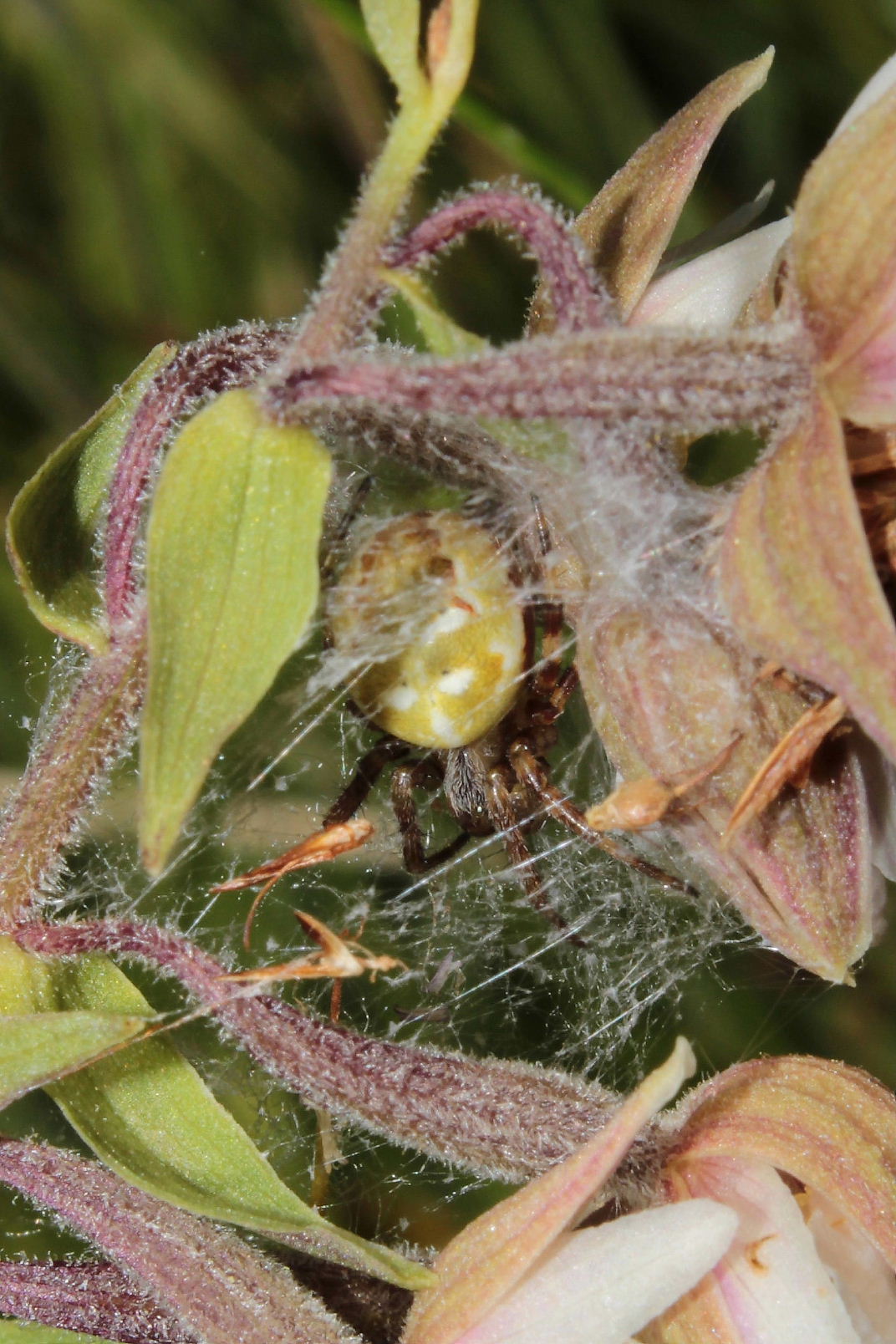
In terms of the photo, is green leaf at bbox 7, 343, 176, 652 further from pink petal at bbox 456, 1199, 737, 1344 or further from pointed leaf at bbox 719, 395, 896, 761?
pink petal at bbox 456, 1199, 737, 1344

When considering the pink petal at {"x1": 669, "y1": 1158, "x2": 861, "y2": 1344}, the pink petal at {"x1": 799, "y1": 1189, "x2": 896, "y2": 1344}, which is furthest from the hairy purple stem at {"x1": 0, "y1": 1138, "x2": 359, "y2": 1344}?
the pink petal at {"x1": 799, "y1": 1189, "x2": 896, "y2": 1344}

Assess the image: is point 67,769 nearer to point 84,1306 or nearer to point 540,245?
point 84,1306

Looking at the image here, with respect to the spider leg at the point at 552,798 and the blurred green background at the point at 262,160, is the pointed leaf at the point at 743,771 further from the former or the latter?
the blurred green background at the point at 262,160

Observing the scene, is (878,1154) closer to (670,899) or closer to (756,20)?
(670,899)

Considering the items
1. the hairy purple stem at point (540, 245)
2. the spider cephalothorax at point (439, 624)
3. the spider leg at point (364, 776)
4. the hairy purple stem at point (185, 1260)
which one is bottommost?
the hairy purple stem at point (185, 1260)

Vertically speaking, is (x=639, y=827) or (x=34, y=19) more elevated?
(x=34, y=19)

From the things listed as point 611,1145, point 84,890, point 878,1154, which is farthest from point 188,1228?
point 84,890

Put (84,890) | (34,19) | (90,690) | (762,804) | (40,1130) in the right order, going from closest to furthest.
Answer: (762,804), (90,690), (84,890), (40,1130), (34,19)

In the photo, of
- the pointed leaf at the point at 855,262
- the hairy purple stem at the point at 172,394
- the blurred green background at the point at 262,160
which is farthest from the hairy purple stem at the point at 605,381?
the blurred green background at the point at 262,160
